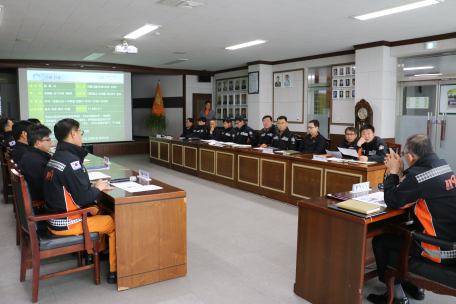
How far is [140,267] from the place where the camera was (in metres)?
2.67

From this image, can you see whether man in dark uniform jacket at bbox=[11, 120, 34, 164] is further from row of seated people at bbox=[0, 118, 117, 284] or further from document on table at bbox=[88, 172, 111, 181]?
row of seated people at bbox=[0, 118, 117, 284]

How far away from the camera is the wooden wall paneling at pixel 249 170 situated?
5777mm

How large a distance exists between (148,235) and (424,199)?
6.31 ft

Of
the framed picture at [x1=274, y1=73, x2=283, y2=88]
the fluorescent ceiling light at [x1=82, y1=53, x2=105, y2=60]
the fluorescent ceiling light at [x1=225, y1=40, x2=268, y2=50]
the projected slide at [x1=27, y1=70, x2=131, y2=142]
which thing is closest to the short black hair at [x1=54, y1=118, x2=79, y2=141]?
the fluorescent ceiling light at [x1=225, y1=40, x2=268, y2=50]

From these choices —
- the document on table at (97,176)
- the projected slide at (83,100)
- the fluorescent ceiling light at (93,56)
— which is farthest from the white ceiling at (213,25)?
the document on table at (97,176)

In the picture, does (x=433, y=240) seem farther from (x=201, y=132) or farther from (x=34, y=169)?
(x=201, y=132)

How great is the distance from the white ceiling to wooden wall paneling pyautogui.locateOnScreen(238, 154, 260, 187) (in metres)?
2.25

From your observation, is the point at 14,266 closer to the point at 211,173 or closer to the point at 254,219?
the point at 254,219

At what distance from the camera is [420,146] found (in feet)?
7.30

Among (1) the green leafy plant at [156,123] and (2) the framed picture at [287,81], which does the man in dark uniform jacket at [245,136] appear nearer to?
(2) the framed picture at [287,81]

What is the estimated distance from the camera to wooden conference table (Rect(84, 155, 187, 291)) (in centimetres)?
257

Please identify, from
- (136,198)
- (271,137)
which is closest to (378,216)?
(136,198)

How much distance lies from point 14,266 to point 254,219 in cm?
265

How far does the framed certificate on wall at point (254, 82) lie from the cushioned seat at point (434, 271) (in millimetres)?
7884
